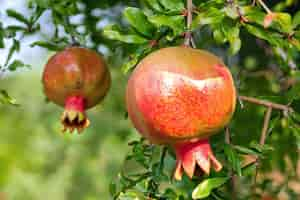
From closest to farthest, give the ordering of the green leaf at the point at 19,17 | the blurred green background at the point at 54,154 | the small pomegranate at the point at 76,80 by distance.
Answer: the small pomegranate at the point at 76,80 → the green leaf at the point at 19,17 → the blurred green background at the point at 54,154

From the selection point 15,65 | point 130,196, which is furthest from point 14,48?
point 130,196

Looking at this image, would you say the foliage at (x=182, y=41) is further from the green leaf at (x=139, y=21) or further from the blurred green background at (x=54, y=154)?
the blurred green background at (x=54, y=154)

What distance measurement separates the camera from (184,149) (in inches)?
39.0

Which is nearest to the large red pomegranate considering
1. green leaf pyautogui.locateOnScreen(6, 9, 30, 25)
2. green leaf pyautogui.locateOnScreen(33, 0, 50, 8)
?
green leaf pyautogui.locateOnScreen(33, 0, 50, 8)

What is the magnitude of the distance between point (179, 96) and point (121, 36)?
340 mm

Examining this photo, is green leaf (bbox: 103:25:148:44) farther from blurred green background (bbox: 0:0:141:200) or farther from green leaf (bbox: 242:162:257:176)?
blurred green background (bbox: 0:0:141:200)

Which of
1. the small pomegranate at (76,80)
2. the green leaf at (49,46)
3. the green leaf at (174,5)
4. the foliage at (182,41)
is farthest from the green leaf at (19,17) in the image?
the green leaf at (174,5)

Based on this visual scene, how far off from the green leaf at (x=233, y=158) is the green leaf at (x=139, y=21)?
275 millimetres

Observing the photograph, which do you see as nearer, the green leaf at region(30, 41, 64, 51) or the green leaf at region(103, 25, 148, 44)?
the green leaf at region(103, 25, 148, 44)

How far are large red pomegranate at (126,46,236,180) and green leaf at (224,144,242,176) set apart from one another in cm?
19

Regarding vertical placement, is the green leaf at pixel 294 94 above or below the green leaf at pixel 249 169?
above

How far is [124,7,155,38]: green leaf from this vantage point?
1.19 m

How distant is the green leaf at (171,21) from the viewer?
111cm

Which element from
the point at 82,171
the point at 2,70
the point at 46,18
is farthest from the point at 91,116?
the point at 2,70
